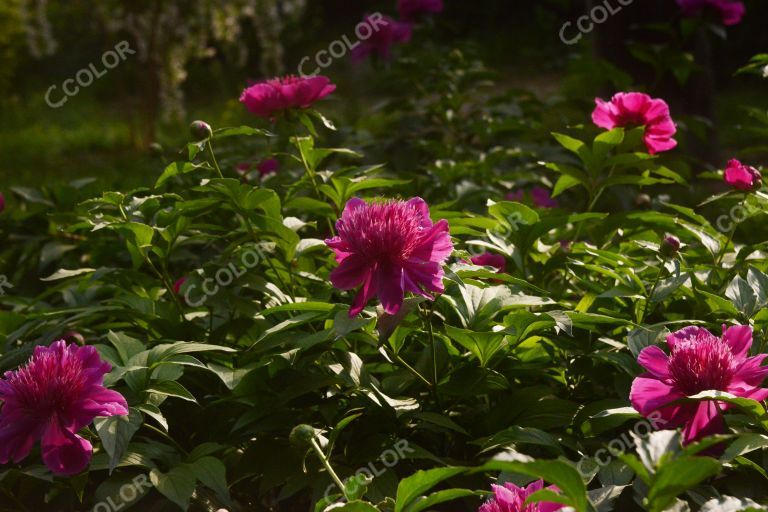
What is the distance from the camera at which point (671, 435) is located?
3.06 ft

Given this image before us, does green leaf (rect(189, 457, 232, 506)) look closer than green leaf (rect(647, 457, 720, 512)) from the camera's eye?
No

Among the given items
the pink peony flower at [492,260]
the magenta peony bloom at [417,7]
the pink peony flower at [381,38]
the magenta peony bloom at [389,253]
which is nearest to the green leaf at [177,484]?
the magenta peony bloom at [389,253]

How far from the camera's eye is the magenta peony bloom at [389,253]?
4.28 feet

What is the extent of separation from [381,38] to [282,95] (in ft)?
4.87

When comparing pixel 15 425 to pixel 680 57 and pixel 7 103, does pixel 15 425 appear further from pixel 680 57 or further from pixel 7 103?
pixel 7 103

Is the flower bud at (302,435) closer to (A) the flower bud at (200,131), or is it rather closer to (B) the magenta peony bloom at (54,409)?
Answer: (B) the magenta peony bloom at (54,409)

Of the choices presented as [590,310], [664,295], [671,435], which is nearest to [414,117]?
[590,310]

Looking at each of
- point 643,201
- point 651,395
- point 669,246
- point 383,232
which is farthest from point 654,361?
point 643,201

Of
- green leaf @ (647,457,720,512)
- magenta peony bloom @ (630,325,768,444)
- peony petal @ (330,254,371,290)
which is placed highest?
peony petal @ (330,254,371,290)

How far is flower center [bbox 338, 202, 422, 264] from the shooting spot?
1.30 metres

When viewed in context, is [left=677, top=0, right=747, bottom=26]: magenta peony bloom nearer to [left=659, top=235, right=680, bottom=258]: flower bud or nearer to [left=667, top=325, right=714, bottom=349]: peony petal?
[left=659, top=235, right=680, bottom=258]: flower bud

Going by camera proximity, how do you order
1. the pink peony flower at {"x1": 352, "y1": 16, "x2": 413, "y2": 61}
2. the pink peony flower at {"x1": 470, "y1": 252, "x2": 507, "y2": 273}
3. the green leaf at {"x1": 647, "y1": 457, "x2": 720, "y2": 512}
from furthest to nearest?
the pink peony flower at {"x1": 352, "y1": 16, "x2": 413, "y2": 61}, the pink peony flower at {"x1": 470, "y1": 252, "x2": 507, "y2": 273}, the green leaf at {"x1": 647, "y1": 457, "x2": 720, "y2": 512}

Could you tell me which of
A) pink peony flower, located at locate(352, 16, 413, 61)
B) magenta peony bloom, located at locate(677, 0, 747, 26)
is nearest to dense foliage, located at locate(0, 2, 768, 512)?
magenta peony bloom, located at locate(677, 0, 747, 26)

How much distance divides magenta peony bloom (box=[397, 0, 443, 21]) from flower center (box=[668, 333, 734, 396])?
2616 millimetres
